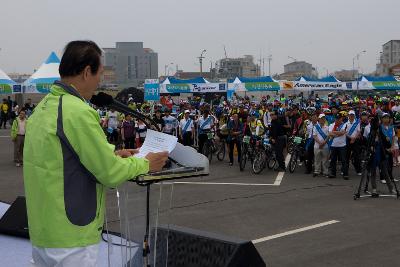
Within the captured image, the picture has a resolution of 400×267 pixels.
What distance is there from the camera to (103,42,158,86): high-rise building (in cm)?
8656

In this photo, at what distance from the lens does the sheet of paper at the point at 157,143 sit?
263 cm

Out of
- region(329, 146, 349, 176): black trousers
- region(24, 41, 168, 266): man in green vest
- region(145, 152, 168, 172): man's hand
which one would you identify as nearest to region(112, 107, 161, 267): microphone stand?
region(145, 152, 168, 172): man's hand

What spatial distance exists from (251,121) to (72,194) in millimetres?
12813

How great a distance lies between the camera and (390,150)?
32.6ft

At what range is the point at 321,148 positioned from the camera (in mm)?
13172

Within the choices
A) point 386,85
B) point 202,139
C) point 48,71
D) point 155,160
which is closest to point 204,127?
point 202,139

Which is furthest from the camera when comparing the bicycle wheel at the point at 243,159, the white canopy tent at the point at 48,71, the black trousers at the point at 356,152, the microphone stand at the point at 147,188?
the white canopy tent at the point at 48,71

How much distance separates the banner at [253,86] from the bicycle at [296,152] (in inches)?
770

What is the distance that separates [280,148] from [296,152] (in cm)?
45

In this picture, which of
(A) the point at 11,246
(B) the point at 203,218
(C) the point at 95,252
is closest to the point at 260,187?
(B) the point at 203,218

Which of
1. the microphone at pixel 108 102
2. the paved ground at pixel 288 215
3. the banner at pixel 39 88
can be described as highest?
the banner at pixel 39 88

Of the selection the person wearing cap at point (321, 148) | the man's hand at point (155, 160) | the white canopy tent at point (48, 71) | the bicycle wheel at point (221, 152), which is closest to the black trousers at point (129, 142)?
the bicycle wheel at point (221, 152)

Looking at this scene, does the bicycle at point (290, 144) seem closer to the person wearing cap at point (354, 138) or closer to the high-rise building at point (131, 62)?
the person wearing cap at point (354, 138)

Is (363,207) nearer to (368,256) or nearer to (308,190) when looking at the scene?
(308,190)
